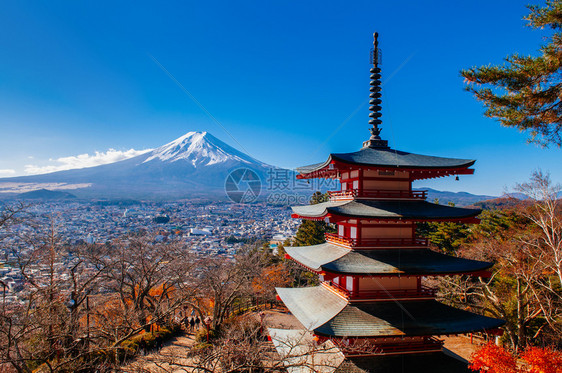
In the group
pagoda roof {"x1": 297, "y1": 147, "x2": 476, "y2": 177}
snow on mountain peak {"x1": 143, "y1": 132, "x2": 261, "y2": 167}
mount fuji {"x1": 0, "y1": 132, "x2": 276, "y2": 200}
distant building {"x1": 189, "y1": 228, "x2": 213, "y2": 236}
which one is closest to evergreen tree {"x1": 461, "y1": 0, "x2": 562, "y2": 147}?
pagoda roof {"x1": 297, "y1": 147, "x2": 476, "y2": 177}

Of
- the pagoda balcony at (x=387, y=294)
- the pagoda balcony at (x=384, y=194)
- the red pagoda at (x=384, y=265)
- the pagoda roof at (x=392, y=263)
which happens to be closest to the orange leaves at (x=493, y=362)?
the red pagoda at (x=384, y=265)

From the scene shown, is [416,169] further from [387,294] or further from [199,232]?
[199,232]

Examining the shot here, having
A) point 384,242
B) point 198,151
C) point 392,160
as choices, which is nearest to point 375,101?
point 392,160

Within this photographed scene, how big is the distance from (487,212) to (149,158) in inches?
4762

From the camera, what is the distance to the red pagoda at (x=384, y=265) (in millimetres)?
9117

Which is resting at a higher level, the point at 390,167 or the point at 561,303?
the point at 390,167

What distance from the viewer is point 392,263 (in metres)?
9.69

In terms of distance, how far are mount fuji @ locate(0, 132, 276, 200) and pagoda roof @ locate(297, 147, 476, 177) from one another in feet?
293

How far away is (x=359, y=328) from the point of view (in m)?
8.98

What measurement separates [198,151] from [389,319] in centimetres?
13084

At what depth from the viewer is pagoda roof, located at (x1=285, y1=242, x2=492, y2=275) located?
925 centimetres

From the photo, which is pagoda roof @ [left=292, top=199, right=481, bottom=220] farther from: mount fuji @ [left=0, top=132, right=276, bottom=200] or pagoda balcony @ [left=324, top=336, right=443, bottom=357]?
mount fuji @ [left=0, top=132, right=276, bottom=200]

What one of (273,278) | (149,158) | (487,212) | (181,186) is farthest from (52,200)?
(487,212)

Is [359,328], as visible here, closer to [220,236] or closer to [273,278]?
[273,278]
